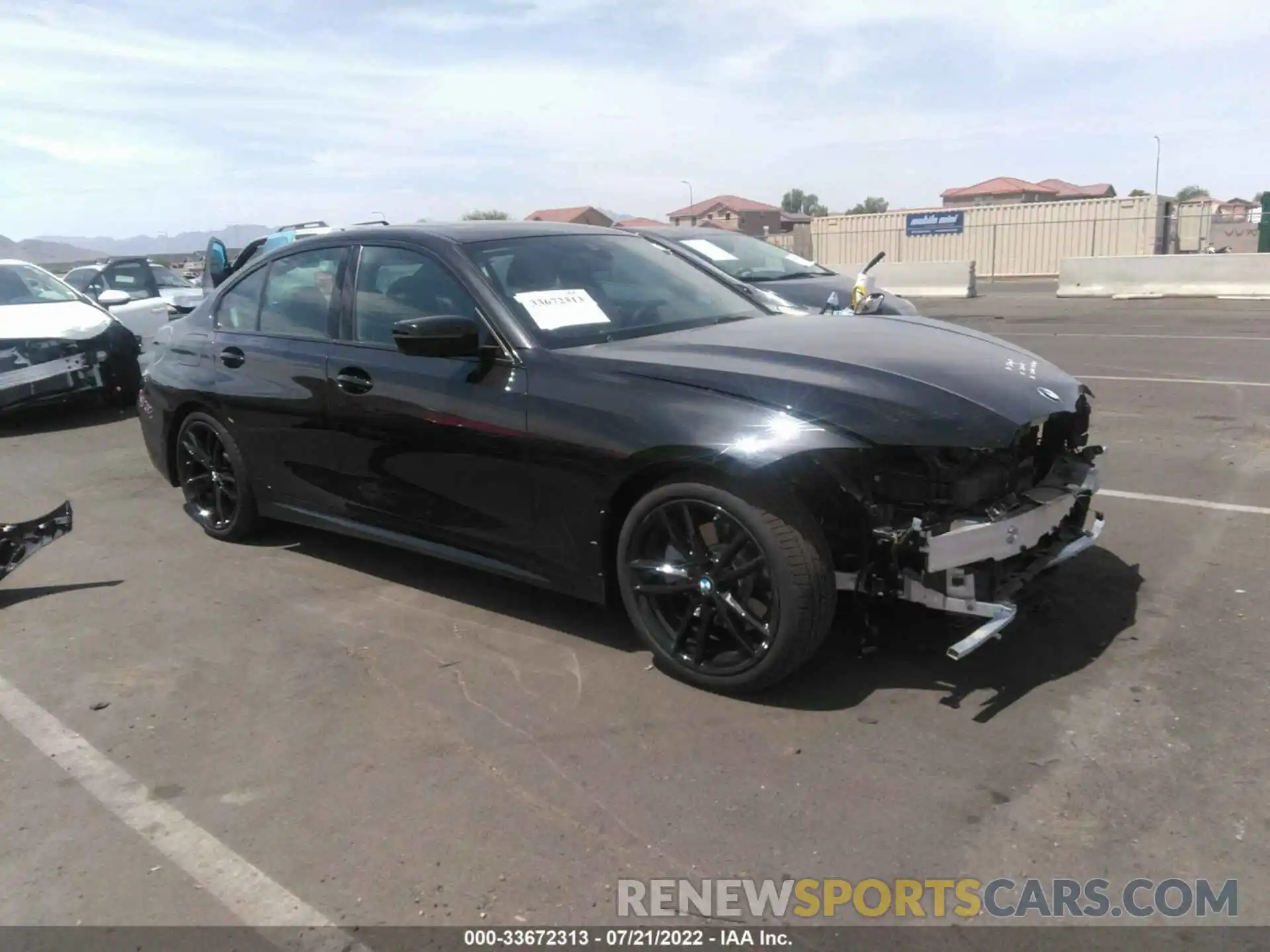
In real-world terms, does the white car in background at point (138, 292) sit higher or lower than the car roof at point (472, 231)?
lower

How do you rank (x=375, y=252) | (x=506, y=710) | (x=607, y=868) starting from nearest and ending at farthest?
(x=607, y=868) → (x=506, y=710) → (x=375, y=252)

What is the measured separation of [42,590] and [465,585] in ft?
6.90

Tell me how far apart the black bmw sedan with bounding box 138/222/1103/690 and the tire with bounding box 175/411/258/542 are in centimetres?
14

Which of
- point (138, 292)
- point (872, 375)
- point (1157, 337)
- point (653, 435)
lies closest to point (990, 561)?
point (872, 375)

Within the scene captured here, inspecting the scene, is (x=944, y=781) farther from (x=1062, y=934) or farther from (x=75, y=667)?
(x=75, y=667)

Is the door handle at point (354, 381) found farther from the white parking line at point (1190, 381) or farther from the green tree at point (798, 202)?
the green tree at point (798, 202)

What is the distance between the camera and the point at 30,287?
1025cm

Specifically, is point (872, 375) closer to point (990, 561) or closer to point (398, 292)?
point (990, 561)

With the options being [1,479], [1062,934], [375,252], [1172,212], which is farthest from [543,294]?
[1172,212]

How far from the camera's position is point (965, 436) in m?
3.30

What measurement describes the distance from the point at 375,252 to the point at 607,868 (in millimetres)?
3033

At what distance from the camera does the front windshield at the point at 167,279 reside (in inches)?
583

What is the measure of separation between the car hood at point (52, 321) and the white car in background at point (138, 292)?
380 millimetres

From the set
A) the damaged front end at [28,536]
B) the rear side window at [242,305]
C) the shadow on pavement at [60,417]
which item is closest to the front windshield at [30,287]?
the shadow on pavement at [60,417]
